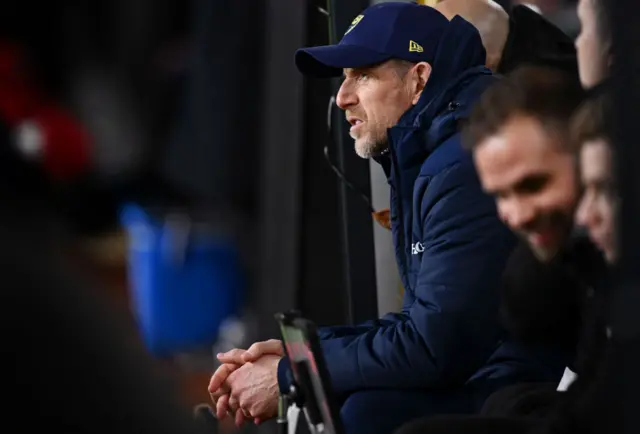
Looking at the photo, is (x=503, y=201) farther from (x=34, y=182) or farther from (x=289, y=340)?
(x=34, y=182)

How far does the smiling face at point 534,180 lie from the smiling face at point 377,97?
566mm

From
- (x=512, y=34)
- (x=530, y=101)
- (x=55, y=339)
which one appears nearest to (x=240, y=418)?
(x=512, y=34)

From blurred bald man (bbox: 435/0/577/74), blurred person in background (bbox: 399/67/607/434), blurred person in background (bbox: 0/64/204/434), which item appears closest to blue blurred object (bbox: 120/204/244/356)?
blurred person in background (bbox: 0/64/204/434)

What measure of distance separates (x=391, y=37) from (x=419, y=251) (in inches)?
14.8

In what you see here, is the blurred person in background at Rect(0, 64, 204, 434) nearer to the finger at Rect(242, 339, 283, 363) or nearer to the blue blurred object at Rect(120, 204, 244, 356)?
the blue blurred object at Rect(120, 204, 244, 356)

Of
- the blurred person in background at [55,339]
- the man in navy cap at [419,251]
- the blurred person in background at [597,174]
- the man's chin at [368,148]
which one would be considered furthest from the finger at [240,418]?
the blurred person in background at [55,339]

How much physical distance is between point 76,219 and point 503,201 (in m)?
3.65

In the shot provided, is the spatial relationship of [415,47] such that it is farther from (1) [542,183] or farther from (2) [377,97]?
(1) [542,183]

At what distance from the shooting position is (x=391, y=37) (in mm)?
1775

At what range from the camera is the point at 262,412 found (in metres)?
A: 1.77

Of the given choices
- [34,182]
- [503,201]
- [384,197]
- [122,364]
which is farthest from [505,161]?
[34,182]

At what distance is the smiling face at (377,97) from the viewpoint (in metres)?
1.78

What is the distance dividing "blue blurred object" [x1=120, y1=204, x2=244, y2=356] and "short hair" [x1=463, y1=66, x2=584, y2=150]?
3.52 meters

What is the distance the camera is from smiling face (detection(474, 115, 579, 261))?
43.9 inches
